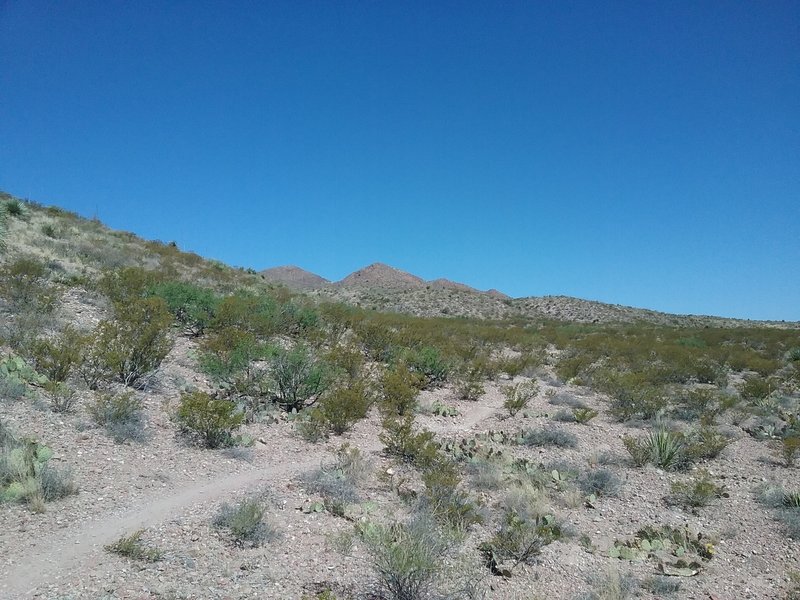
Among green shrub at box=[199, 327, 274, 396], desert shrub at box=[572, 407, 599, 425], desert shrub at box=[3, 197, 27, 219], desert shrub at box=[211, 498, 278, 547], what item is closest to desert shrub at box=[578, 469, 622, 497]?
desert shrub at box=[572, 407, 599, 425]

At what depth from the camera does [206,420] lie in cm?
891

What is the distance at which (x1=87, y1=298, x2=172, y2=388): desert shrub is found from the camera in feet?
32.9

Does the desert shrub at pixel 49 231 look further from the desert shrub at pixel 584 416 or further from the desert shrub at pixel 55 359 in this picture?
the desert shrub at pixel 584 416

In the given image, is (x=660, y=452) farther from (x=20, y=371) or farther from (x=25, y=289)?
(x=25, y=289)

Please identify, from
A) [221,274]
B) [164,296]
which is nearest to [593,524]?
[164,296]

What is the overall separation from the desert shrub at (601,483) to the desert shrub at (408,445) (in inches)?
104

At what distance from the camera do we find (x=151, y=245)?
30406 millimetres

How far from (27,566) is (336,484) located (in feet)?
12.7

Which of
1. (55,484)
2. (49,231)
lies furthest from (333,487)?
(49,231)

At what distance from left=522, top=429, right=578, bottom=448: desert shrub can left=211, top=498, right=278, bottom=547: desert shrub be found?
6.72 m

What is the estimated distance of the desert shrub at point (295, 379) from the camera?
38.6 feet

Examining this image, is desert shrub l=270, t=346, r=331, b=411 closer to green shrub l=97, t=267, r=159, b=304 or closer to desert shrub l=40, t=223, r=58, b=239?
green shrub l=97, t=267, r=159, b=304

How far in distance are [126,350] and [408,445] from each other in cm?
606

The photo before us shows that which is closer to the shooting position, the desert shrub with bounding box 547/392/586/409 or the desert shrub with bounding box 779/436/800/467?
the desert shrub with bounding box 779/436/800/467
